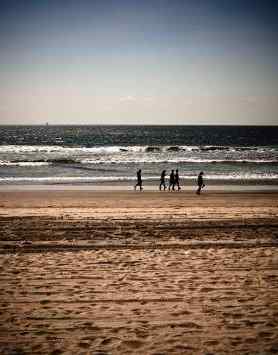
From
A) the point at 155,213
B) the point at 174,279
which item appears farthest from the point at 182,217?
the point at 174,279

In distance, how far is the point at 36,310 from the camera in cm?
534

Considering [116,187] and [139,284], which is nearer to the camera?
[139,284]

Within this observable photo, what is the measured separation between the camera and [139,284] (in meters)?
6.31

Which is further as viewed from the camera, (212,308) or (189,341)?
(212,308)

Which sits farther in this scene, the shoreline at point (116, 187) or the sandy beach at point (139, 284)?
the shoreline at point (116, 187)

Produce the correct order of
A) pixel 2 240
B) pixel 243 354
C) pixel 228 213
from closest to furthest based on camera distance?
pixel 243 354 < pixel 2 240 < pixel 228 213

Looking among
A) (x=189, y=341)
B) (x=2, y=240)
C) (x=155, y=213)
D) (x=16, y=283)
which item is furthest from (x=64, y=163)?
(x=189, y=341)

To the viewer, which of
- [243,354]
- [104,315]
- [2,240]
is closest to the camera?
[243,354]

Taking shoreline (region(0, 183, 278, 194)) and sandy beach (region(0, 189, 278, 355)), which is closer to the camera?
sandy beach (region(0, 189, 278, 355))

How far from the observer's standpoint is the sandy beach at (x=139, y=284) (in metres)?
4.56

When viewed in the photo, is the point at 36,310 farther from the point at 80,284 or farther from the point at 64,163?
the point at 64,163

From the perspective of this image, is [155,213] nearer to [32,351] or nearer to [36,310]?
[36,310]

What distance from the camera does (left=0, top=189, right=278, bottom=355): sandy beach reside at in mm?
4562

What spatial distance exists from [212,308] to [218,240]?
414cm
